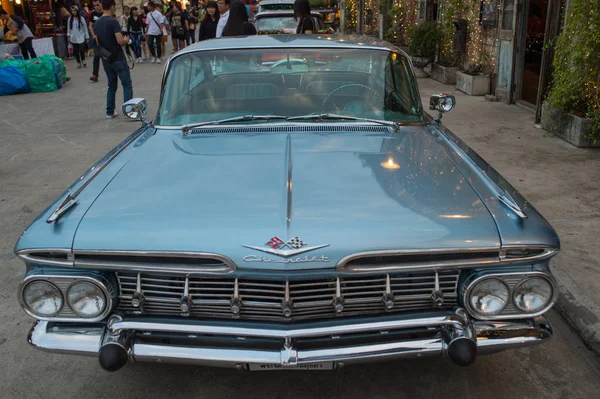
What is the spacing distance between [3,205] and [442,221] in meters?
4.69

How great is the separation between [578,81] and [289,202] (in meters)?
5.67

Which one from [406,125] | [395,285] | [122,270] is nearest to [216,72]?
[406,125]

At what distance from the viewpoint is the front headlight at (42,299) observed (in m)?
2.38

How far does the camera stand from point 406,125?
352 cm

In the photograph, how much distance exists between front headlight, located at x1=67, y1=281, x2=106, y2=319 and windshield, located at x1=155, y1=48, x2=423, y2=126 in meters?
1.46

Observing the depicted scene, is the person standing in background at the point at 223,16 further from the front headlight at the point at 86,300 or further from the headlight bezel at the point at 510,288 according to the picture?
the headlight bezel at the point at 510,288

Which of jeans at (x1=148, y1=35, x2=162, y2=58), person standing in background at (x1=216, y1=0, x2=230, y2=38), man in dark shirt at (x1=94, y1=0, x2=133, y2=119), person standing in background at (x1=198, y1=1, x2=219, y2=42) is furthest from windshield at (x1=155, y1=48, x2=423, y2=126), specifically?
jeans at (x1=148, y1=35, x2=162, y2=58)

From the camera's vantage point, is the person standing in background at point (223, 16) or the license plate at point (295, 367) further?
the person standing in background at point (223, 16)

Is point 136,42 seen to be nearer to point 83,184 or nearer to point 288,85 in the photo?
point 288,85

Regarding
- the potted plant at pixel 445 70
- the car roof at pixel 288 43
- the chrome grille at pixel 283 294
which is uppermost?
the car roof at pixel 288 43

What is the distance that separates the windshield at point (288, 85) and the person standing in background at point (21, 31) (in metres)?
12.7

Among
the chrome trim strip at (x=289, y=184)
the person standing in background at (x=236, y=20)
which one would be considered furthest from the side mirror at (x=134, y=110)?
the person standing in background at (x=236, y=20)

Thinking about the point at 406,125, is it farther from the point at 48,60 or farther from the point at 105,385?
the point at 48,60

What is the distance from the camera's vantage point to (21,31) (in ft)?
47.9
